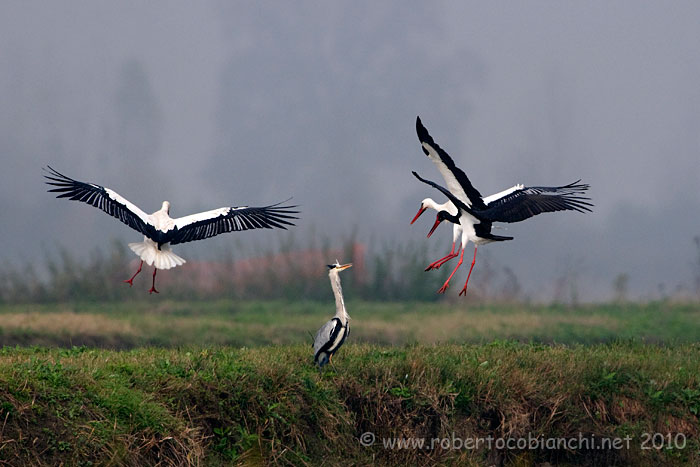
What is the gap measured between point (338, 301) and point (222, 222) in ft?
8.95

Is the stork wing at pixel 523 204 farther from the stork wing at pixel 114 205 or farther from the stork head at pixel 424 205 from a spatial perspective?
the stork wing at pixel 114 205

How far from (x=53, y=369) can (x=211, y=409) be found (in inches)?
63.4

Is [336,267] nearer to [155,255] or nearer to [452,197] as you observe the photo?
[452,197]

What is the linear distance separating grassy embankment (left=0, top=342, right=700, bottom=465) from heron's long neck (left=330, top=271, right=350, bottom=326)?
2.30 ft

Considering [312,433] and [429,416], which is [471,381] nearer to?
[429,416]

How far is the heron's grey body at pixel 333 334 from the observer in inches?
371

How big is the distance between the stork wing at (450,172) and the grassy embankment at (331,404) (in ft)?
6.56

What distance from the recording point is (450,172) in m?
10.3

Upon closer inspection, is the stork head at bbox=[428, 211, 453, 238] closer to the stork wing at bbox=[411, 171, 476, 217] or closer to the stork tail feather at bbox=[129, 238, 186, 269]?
the stork wing at bbox=[411, 171, 476, 217]

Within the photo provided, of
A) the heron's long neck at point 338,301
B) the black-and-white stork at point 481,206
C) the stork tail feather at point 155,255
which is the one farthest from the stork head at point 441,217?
the stork tail feather at point 155,255

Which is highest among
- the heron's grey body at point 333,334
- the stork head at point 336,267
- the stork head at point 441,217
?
Result: the stork head at point 441,217

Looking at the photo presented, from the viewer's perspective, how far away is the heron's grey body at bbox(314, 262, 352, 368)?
9.43 m

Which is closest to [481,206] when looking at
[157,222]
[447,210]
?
[447,210]

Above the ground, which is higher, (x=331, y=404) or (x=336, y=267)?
(x=336, y=267)
